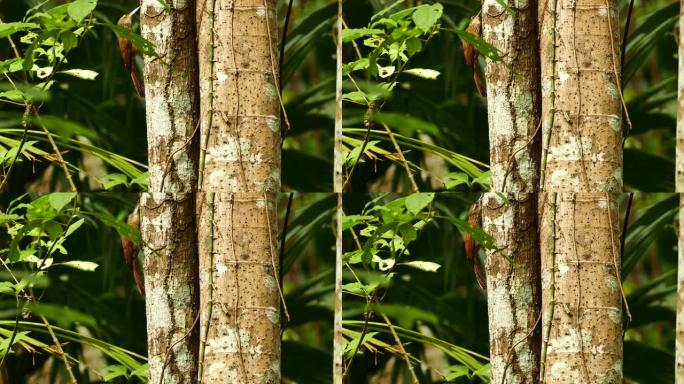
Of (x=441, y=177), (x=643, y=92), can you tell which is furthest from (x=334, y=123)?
(x=643, y=92)

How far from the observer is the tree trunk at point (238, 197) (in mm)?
2557

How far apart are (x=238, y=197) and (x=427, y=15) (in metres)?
0.65

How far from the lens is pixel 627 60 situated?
2631mm

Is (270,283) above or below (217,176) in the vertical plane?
below

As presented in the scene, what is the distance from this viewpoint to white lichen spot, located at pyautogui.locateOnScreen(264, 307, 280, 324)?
8.46ft

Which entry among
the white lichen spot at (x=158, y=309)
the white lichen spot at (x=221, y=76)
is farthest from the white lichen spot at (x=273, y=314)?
the white lichen spot at (x=221, y=76)

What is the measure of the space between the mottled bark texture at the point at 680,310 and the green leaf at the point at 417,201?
64 cm

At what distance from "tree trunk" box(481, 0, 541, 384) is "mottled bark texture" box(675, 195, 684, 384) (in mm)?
352

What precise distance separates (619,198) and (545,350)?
43 cm

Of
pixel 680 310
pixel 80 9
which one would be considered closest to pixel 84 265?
pixel 80 9

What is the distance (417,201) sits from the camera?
2.50m

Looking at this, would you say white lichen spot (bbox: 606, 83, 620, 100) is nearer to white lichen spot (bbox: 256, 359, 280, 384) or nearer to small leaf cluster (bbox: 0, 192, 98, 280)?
white lichen spot (bbox: 256, 359, 280, 384)

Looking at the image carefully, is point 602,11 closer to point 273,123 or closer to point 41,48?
point 273,123

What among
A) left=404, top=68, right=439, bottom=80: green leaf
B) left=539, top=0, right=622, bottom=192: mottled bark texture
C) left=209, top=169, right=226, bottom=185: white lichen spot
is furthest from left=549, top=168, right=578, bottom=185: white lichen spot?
left=209, top=169, right=226, bottom=185: white lichen spot
